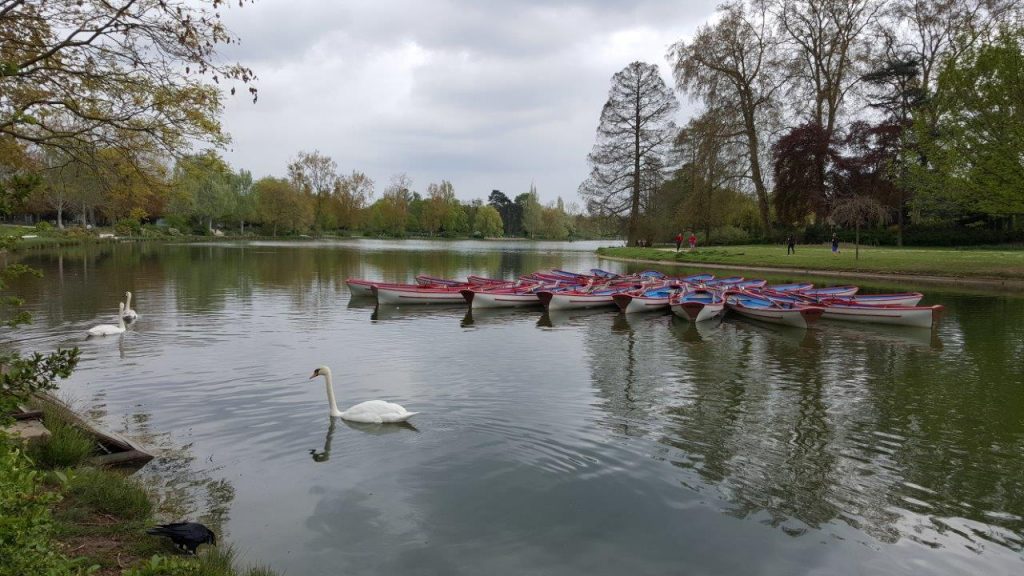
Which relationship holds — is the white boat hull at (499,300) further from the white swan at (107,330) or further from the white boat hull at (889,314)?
the white swan at (107,330)

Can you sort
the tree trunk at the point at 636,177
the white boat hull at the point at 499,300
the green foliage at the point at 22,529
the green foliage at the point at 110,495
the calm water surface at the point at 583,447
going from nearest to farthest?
the green foliage at the point at 22,529 → the green foliage at the point at 110,495 → the calm water surface at the point at 583,447 → the white boat hull at the point at 499,300 → the tree trunk at the point at 636,177

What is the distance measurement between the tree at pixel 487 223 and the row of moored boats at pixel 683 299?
11107cm

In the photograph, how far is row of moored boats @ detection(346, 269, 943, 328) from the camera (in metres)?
20.3

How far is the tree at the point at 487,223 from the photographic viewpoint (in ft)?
457

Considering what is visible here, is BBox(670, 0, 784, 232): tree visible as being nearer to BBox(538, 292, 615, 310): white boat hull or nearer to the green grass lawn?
the green grass lawn

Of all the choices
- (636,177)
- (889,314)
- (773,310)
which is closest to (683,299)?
(773,310)

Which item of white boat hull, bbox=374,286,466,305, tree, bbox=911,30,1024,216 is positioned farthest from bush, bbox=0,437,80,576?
tree, bbox=911,30,1024,216

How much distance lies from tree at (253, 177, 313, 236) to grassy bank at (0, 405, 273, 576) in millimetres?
95517

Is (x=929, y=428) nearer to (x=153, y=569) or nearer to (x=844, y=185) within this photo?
(x=153, y=569)

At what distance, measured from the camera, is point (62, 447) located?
6820 millimetres

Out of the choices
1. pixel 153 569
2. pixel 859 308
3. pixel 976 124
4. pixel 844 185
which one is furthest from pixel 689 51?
pixel 153 569

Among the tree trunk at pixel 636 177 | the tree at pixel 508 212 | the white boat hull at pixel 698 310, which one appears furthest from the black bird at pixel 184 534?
the tree at pixel 508 212

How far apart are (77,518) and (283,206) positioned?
9903 cm

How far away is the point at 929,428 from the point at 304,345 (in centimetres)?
1337
